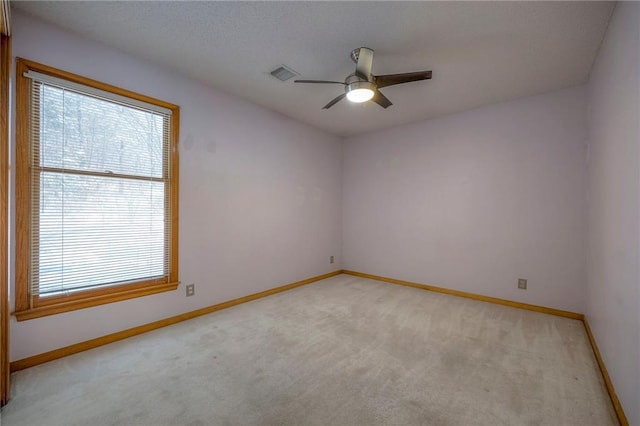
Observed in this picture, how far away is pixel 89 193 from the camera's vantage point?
231 centimetres

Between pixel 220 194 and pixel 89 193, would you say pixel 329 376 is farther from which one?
pixel 89 193

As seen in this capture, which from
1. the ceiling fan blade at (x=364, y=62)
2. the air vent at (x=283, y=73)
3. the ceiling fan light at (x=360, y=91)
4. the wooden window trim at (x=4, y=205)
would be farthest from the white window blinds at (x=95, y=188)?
the ceiling fan blade at (x=364, y=62)

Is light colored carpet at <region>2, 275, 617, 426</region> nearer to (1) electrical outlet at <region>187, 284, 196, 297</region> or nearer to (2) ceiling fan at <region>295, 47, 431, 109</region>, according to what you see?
(1) electrical outlet at <region>187, 284, 196, 297</region>

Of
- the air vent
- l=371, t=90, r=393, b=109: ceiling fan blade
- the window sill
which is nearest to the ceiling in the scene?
the air vent

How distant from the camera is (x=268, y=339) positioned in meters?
2.50

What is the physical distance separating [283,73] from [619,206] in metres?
2.94

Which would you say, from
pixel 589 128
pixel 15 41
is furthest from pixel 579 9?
pixel 15 41

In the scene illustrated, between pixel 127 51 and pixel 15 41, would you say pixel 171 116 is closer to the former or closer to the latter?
pixel 127 51

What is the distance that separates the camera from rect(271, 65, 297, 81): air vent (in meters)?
2.72

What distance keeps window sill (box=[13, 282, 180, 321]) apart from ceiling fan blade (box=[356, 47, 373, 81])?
2.76m

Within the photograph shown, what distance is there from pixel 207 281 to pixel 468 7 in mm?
3481

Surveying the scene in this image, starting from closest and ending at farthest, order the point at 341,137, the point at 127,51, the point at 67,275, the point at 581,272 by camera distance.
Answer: the point at 67,275 → the point at 127,51 → the point at 581,272 → the point at 341,137

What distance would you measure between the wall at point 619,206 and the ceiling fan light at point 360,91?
156 cm

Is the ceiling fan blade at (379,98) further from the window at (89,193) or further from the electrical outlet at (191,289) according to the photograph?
the electrical outlet at (191,289)
